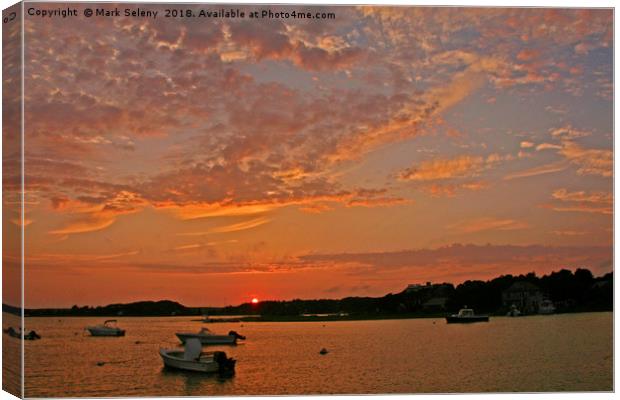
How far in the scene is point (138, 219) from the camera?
12.7 m

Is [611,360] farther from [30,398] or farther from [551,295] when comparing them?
[30,398]

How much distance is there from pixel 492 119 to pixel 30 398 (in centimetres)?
688

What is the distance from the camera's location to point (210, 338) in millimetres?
17922

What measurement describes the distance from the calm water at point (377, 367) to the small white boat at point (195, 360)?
0.53 feet

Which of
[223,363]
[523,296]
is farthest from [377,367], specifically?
[523,296]

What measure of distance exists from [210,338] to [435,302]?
16.5 feet

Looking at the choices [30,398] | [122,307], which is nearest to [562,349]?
[122,307]

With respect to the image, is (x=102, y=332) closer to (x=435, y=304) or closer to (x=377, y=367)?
(x=377, y=367)

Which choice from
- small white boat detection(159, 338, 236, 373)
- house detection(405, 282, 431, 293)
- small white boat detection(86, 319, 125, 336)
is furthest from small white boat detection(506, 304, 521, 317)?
small white boat detection(86, 319, 125, 336)

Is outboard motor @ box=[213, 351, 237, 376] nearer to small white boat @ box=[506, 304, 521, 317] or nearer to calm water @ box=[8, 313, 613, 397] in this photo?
calm water @ box=[8, 313, 613, 397]

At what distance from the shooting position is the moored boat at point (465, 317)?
1418 centimetres

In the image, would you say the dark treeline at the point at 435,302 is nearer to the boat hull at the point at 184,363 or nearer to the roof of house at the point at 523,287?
the roof of house at the point at 523,287

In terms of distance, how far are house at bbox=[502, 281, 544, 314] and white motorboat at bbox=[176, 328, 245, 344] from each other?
4.75 meters

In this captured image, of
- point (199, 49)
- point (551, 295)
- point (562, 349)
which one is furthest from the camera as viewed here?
point (551, 295)
